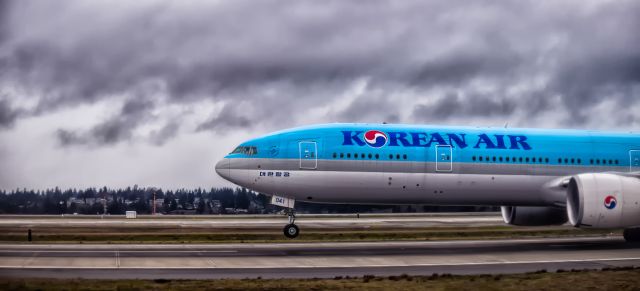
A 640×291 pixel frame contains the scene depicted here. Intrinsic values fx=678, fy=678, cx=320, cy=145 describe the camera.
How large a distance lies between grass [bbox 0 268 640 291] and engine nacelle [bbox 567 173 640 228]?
937 cm

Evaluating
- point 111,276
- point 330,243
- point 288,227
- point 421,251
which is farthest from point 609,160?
point 111,276

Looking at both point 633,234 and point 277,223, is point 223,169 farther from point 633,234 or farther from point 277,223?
point 277,223

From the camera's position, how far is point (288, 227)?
30.6m

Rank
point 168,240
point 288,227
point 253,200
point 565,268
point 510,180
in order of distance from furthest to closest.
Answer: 1. point 253,200
2. point 168,240
3. point 510,180
4. point 288,227
5. point 565,268

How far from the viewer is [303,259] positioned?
25984 millimetres

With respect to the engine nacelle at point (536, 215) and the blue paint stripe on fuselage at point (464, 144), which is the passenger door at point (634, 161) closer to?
the blue paint stripe on fuselage at point (464, 144)

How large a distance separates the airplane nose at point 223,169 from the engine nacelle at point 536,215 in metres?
15.5

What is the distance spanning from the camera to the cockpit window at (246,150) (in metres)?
31.8

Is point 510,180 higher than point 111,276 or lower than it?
higher

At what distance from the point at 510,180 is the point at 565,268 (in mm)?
9952

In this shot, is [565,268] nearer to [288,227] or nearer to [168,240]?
[288,227]

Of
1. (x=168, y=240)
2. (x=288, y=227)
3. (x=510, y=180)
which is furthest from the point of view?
(x=168, y=240)

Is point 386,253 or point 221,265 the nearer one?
point 221,265

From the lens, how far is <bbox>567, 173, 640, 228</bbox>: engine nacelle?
30000 mm
